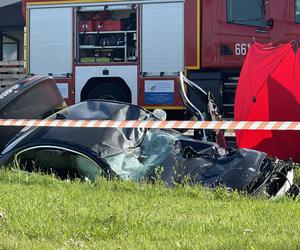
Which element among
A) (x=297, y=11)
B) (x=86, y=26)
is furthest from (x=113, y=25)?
(x=297, y=11)

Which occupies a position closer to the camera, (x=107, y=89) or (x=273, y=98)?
(x=273, y=98)

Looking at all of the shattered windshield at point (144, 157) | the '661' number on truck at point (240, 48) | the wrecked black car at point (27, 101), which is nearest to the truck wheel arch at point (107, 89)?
the '661' number on truck at point (240, 48)

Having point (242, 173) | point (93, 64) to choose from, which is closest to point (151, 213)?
point (242, 173)

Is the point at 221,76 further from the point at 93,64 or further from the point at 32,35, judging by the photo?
the point at 32,35

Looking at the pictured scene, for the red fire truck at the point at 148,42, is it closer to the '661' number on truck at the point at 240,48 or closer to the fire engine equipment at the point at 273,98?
the '661' number on truck at the point at 240,48

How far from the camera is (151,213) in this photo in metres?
4.69

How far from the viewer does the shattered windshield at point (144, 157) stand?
609cm

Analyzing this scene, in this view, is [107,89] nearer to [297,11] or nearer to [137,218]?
[297,11]

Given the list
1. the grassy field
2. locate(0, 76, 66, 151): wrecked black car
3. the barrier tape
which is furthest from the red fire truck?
the grassy field

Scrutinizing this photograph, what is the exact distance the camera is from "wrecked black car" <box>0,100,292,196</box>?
5680mm

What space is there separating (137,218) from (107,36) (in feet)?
27.5

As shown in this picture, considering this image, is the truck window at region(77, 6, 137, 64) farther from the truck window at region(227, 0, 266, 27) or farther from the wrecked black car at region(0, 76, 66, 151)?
the wrecked black car at region(0, 76, 66, 151)

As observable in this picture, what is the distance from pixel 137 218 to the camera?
14.6 feet

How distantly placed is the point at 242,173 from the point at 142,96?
6466 millimetres
